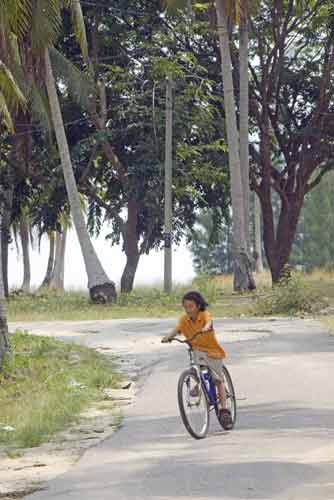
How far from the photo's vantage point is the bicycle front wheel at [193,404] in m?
12.2

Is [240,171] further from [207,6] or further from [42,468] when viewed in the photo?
[42,468]

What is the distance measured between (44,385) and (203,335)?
5.85 metres

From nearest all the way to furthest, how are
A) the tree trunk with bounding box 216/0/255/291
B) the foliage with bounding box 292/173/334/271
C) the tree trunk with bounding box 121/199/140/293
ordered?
the tree trunk with bounding box 216/0/255/291, the tree trunk with bounding box 121/199/140/293, the foliage with bounding box 292/173/334/271

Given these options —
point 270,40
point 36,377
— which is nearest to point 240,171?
point 270,40

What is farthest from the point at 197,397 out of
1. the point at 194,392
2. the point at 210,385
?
the point at 210,385

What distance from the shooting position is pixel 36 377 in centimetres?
1948

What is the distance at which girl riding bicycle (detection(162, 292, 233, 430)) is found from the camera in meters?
12.5

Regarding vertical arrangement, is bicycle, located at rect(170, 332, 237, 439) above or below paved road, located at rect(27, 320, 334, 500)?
above

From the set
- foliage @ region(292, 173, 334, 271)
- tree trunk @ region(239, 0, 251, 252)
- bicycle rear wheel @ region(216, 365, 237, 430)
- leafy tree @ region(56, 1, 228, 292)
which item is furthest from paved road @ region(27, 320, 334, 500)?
foliage @ region(292, 173, 334, 271)

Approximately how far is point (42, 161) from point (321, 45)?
10.8 meters

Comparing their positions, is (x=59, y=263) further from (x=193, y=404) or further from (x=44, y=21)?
(x=193, y=404)

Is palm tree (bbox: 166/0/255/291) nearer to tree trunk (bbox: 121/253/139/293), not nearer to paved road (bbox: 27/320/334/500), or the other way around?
tree trunk (bbox: 121/253/139/293)

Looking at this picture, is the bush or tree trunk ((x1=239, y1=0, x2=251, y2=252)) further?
tree trunk ((x1=239, y1=0, x2=251, y2=252))

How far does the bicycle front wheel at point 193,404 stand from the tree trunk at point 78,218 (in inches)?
994
